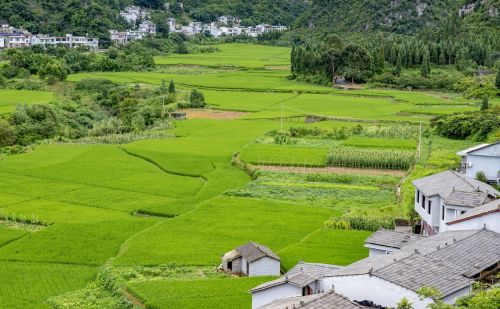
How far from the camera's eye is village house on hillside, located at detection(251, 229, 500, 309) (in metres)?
17.1

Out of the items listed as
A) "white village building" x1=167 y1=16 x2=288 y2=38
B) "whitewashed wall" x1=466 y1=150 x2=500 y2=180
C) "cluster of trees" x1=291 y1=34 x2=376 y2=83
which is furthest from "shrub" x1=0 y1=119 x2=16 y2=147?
"white village building" x1=167 y1=16 x2=288 y2=38

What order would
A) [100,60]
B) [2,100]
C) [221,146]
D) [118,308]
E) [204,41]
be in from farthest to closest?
[204,41] → [100,60] → [2,100] → [221,146] → [118,308]

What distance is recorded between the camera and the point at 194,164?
4159 cm

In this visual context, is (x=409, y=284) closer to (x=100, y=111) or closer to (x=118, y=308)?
(x=118, y=308)

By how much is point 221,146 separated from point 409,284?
97.9 ft

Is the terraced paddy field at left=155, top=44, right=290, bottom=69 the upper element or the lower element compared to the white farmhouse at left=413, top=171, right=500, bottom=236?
upper

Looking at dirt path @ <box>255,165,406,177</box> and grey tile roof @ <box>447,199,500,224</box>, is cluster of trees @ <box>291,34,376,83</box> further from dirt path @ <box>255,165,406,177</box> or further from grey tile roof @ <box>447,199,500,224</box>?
grey tile roof @ <box>447,199,500,224</box>

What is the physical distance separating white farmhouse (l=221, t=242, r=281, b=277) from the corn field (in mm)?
17470

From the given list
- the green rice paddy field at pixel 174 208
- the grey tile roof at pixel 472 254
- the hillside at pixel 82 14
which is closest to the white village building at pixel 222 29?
the hillside at pixel 82 14

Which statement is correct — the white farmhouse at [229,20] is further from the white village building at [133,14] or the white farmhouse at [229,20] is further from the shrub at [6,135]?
the shrub at [6,135]

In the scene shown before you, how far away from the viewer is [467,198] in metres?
24.8

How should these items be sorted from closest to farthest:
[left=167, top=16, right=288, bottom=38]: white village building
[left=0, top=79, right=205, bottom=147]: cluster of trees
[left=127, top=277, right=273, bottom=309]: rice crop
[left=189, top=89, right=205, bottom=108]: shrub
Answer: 1. [left=127, top=277, right=273, bottom=309]: rice crop
2. [left=0, top=79, right=205, bottom=147]: cluster of trees
3. [left=189, top=89, right=205, bottom=108]: shrub
4. [left=167, top=16, right=288, bottom=38]: white village building

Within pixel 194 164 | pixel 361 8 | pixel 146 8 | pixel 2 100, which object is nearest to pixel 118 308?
pixel 194 164

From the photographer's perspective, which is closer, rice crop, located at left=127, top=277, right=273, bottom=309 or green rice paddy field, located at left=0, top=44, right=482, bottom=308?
rice crop, located at left=127, top=277, right=273, bottom=309
